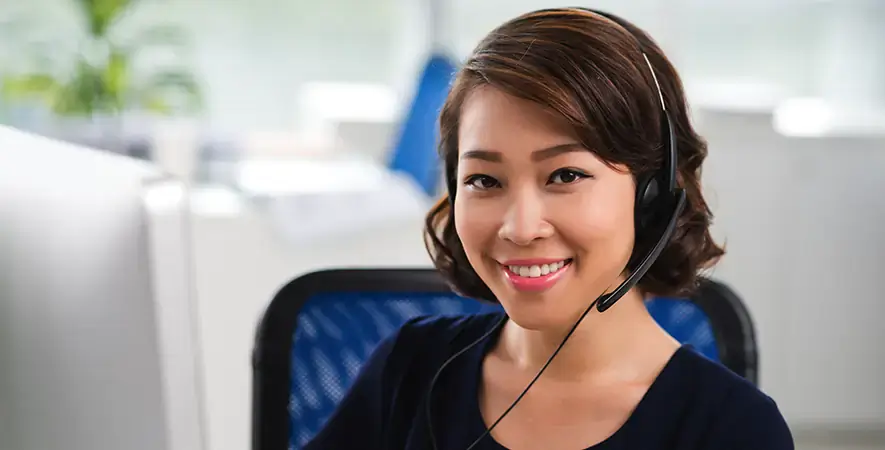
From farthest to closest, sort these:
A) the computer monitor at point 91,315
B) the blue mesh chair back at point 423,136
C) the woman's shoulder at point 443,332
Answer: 1. the blue mesh chair back at point 423,136
2. the woman's shoulder at point 443,332
3. the computer monitor at point 91,315

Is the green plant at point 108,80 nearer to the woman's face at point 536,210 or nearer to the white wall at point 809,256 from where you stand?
the white wall at point 809,256

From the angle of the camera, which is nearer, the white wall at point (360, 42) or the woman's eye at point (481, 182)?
the woman's eye at point (481, 182)

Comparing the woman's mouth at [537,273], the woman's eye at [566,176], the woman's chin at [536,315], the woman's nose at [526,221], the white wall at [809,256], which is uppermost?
the woman's eye at [566,176]

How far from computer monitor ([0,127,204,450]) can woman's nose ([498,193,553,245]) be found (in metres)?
0.23

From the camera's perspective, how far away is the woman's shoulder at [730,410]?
0.64 metres

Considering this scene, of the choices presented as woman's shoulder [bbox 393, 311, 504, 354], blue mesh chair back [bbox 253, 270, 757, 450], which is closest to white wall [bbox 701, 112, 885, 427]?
blue mesh chair back [bbox 253, 270, 757, 450]

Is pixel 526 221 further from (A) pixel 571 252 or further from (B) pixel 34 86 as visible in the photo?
(B) pixel 34 86

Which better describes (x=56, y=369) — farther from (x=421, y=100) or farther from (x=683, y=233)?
(x=421, y=100)

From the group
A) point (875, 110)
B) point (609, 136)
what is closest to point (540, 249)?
point (609, 136)

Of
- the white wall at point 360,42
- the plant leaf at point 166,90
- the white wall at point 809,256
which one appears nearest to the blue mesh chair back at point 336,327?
the white wall at point 809,256

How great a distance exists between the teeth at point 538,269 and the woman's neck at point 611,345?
83 millimetres

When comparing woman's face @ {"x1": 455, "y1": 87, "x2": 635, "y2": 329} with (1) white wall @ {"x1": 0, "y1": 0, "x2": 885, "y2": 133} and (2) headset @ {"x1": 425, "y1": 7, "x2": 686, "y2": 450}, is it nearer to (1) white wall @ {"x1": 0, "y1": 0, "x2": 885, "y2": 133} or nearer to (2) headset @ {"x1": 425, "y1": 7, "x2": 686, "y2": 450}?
(2) headset @ {"x1": 425, "y1": 7, "x2": 686, "y2": 450}

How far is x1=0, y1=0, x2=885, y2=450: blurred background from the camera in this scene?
46 cm

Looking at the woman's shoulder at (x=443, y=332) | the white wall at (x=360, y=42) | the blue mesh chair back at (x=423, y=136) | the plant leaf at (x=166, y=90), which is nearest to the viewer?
the woman's shoulder at (x=443, y=332)
